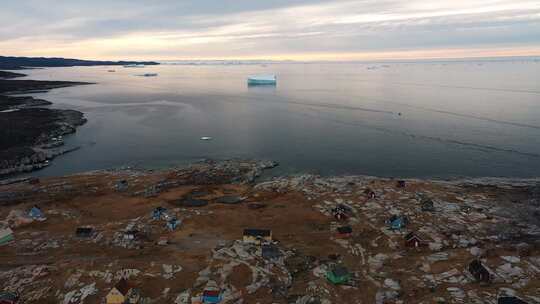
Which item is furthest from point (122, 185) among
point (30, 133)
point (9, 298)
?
point (30, 133)

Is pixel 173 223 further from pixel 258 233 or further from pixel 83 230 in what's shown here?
pixel 258 233

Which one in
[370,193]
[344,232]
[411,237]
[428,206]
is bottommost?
[344,232]

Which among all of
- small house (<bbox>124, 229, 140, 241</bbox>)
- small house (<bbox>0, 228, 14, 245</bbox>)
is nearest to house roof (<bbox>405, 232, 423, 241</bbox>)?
small house (<bbox>124, 229, 140, 241</bbox>)

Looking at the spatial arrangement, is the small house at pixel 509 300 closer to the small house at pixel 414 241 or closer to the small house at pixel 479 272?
the small house at pixel 479 272

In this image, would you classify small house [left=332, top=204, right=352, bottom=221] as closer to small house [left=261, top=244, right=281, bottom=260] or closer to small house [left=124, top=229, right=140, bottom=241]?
small house [left=261, top=244, right=281, bottom=260]

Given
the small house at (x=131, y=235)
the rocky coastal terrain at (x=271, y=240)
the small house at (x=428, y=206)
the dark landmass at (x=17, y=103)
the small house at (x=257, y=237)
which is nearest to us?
the rocky coastal terrain at (x=271, y=240)

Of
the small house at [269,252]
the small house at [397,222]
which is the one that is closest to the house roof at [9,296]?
the small house at [269,252]
